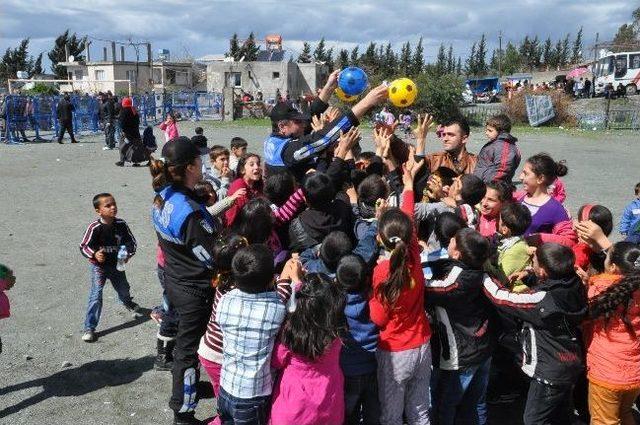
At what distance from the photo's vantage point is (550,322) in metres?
3.37

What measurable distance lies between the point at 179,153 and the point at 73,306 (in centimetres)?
345

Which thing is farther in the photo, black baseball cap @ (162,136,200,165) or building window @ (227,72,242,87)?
building window @ (227,72,242,87)

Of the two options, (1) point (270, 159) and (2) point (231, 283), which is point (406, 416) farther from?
(1) point (270, 159)

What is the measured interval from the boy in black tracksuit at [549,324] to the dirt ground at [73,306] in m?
0.86

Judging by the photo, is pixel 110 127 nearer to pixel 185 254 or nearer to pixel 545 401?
pixel 185 254

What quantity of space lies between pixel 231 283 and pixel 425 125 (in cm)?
210

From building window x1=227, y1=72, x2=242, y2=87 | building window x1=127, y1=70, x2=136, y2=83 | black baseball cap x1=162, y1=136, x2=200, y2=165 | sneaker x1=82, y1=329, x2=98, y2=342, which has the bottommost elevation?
sneaker x1=82, y1=329, x2=98, y2=342

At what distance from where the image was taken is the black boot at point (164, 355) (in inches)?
196

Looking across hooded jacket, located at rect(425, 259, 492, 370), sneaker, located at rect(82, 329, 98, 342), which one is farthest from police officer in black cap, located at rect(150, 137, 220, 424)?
sneaker, located at rect(82, 329, 98, 342)

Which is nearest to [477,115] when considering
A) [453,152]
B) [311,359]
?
[453,152]

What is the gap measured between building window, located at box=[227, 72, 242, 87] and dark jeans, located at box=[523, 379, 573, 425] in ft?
171

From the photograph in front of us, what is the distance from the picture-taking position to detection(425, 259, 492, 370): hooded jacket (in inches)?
139

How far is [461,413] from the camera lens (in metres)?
3.84

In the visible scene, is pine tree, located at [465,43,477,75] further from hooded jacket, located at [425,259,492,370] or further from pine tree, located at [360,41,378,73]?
hooded jacket, located at [425,259,492,370]
